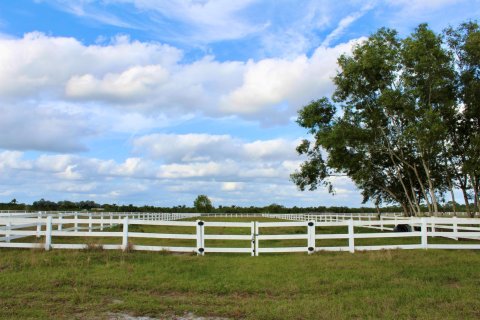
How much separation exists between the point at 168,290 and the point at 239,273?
196 cm

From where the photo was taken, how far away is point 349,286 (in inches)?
372

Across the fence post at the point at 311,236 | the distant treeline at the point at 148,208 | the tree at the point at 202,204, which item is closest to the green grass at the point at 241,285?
the fence post at the point at 311,236

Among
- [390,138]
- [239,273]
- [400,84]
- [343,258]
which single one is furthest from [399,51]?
[239,273]

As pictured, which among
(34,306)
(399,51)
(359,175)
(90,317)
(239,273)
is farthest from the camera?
(359,175)

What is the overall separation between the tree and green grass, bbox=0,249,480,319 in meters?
86.4

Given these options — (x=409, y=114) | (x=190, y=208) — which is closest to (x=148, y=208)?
(x=190, y=208)

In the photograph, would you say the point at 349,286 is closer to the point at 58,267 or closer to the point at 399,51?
the point at 58,267

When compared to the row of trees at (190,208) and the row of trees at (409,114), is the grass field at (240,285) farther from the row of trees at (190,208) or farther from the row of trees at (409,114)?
the row of trees at (190,208)

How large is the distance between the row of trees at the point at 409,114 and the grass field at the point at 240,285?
15.7m

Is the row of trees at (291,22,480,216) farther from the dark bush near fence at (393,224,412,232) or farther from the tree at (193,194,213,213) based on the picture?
the tree at (193,194,213,213)

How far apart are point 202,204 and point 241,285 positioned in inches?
3593

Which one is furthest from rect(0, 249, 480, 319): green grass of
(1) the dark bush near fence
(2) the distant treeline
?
(2) the distant treeline

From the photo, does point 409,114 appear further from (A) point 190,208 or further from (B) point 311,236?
(A) point 190,208

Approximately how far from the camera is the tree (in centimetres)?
9950
